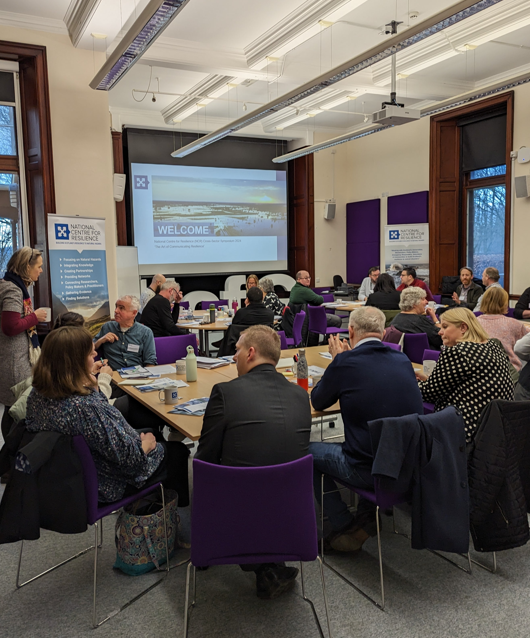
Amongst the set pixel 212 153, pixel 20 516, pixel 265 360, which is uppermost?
pixel 212 153

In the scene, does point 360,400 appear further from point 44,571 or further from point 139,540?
point 44,571

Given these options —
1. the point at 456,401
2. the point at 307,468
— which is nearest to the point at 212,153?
the point at 456,401

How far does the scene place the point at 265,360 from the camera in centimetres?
247

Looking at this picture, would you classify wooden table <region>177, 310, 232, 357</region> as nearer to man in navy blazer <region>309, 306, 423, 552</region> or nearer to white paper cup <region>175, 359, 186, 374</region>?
white paper cup <region>175, 359, 186, 374</region>

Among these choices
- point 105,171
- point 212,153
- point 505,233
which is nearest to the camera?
point 105,171

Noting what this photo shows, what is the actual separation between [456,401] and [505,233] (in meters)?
7.00

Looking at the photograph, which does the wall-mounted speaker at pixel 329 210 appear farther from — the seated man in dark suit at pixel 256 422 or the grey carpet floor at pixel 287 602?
the seated man in dark suit at pixel 256 422

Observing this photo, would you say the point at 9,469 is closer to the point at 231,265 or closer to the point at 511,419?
the point at 511,419

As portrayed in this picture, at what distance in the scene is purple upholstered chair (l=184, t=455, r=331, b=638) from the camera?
1924 millimetres

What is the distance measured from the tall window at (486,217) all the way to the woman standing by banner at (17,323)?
786 centimetres

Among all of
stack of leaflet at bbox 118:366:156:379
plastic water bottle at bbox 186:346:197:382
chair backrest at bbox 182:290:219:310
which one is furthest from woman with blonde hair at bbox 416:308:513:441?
chair backrest at bbox 182:290:219:310

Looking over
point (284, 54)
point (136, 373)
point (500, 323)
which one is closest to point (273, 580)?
point (136, 373)

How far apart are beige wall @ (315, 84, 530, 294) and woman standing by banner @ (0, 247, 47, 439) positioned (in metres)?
7.41

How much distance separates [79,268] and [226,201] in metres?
6.19
